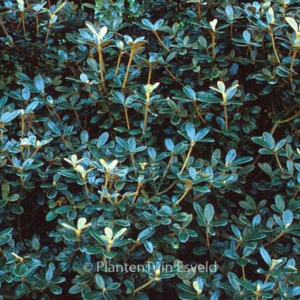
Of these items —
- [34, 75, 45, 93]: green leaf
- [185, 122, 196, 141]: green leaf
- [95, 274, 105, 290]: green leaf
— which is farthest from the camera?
[34, 75, 45, 93]: green leaf

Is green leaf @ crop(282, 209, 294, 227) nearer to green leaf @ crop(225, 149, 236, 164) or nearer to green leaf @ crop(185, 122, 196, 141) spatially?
green leaf @ crop(225, 149, 236, 164)

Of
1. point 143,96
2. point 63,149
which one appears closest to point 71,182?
point 63,149

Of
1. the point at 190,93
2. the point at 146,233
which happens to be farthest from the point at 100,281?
the point at 190,93

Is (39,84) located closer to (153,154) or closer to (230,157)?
(153,154)

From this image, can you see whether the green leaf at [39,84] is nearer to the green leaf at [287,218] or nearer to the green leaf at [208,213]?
the green leaf at [208,213]

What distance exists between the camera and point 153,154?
1.45 m

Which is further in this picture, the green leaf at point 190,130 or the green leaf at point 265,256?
the green leaf at point 190,130

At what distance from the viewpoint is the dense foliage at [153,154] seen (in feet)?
4.42

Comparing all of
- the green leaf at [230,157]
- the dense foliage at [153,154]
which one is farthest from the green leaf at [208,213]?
the green leaf at [230,157]

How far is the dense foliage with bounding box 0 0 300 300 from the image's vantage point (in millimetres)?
A: 1348

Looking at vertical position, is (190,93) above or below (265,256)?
above

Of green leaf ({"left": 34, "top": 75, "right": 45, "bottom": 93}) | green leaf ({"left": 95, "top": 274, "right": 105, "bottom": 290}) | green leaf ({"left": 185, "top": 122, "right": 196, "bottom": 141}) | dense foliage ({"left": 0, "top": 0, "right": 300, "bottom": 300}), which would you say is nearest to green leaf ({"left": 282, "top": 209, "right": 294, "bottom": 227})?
dense foliage ({"left": 0, "top": 0, "right": 300, "bottom": 300})

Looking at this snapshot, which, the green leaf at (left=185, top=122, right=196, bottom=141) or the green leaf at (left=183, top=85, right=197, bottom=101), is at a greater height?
the green leaf at (left=183, top=85, right=197, bottom=101)

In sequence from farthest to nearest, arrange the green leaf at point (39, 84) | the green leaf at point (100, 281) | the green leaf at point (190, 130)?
the green leaf at point (39, 84)
the green leaf at point (190, 130)
the green leaf at point (100, 281)
